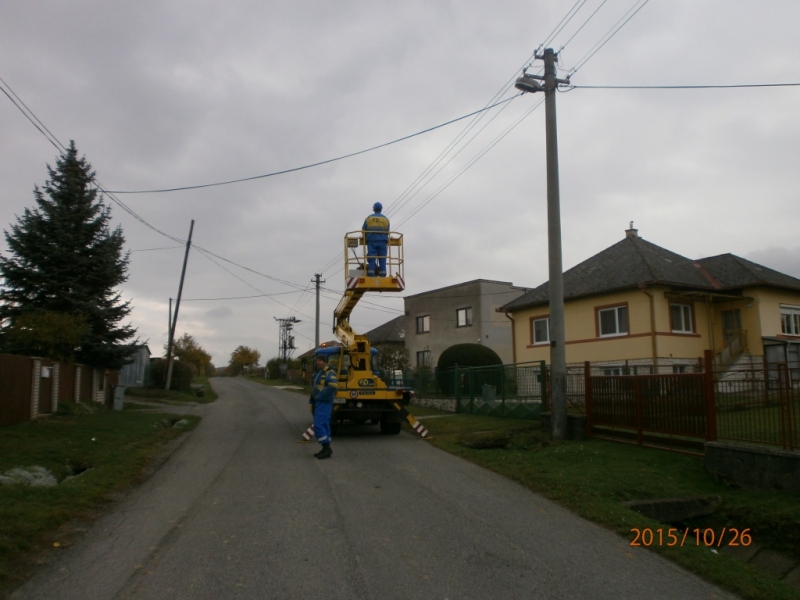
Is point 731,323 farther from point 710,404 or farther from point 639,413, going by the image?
point 710,404

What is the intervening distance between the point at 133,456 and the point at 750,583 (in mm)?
9975

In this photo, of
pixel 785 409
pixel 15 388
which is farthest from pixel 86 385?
pixel 785 409

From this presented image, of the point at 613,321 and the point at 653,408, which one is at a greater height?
the point at 613,321

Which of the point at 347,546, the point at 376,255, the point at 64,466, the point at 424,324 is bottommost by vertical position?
the point at 347,546

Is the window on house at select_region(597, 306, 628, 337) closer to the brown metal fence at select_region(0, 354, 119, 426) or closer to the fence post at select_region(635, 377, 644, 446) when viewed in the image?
the fence post at select_region(635, 377, 644, 446)

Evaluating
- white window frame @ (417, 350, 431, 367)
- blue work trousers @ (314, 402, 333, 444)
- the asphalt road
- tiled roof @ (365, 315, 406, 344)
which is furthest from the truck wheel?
tiled roof @ (365, 315, 406, 344)

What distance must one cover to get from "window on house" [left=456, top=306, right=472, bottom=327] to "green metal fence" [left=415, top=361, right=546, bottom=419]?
1556cm

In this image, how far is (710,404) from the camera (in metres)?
9.99

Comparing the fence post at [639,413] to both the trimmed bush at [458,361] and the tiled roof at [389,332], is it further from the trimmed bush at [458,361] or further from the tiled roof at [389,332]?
the tiled roof at [389,332]

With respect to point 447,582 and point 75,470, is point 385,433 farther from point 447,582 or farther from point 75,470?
point 447,582

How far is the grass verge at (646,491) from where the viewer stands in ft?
18.6
